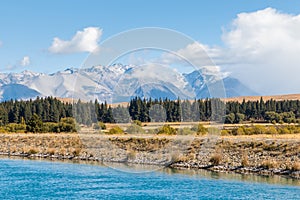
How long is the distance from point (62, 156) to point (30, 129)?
29086 millimetres

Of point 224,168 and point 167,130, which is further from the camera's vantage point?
point 167,130

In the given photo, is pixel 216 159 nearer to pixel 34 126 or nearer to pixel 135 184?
pixel 135 184

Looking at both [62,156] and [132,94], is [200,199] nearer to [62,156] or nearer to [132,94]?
[132,94]

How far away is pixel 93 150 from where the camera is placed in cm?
4556

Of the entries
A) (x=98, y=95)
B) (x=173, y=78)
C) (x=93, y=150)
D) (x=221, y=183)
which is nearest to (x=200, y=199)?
(x=221, y=183)

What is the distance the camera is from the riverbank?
33.6m

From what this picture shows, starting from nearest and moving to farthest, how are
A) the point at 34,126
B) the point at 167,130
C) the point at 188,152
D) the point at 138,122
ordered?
the point at 167,130
the point at 188,152
the point at 138,122
the point at 34,126

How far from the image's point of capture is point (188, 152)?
38.9 meters

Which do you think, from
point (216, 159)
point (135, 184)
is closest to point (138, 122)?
point (216, 159)

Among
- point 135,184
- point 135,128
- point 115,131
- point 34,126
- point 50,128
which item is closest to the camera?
point 135,184

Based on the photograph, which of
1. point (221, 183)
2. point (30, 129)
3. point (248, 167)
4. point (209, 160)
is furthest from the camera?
point (30, 129)

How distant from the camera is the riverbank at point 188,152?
3359 cm

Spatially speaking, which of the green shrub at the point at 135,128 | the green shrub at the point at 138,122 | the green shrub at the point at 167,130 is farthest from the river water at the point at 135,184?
the green shrub at the point at 138,122

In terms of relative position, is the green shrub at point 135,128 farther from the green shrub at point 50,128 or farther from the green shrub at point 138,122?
the green shrub at point 50,128
